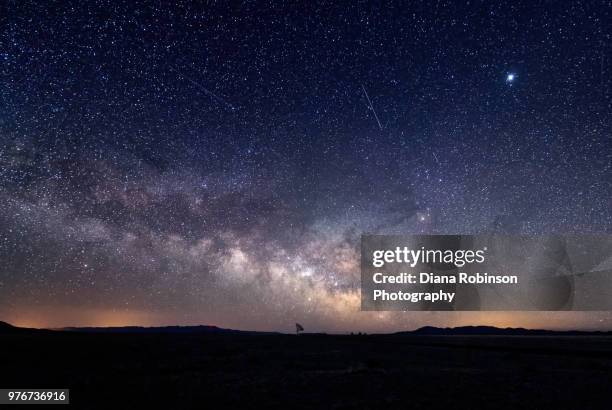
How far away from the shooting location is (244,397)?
10.4m

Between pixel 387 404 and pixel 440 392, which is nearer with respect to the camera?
pixel 387 404

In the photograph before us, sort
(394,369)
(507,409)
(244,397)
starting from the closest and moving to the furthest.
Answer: (507,409)
(244,397)
(394,369)

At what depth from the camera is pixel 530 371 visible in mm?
14758

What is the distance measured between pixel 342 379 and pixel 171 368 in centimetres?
716

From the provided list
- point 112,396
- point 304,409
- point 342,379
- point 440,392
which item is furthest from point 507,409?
point 112,396

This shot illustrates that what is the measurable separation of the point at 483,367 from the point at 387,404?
8509 mm

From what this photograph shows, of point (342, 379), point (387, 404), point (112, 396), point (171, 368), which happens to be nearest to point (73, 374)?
point (171, 368)

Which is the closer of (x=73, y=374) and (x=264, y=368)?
(x=73, y=374)

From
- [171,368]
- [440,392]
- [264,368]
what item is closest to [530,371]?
[440,392]

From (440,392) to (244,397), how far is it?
487 centimetres

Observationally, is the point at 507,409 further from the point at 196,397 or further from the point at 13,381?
the point at 13,381

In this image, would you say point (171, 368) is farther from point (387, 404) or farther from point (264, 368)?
point (387, 404)

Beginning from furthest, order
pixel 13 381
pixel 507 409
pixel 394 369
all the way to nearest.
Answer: pixel 394 369, pixel 13 381, pixel 507 409

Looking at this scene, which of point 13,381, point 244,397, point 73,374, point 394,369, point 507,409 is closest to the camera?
point 507,409
